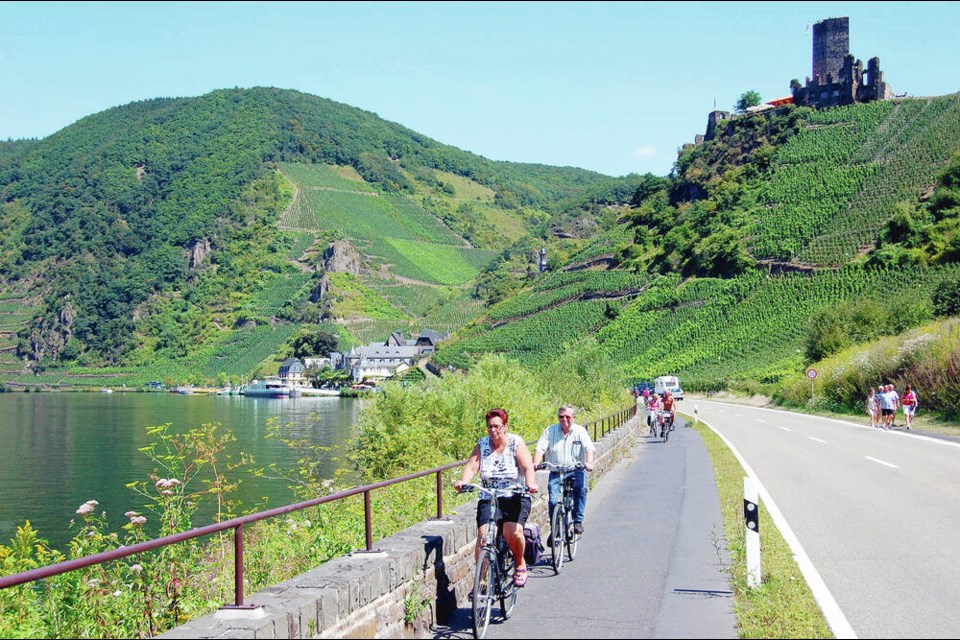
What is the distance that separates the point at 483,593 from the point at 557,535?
9.49 feet

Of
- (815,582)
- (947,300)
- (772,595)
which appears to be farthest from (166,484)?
(947,300)

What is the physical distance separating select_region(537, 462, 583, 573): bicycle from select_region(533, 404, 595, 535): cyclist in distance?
7cm

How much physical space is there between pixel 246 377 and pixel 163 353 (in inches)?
1308

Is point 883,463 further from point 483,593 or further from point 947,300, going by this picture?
point 947,300

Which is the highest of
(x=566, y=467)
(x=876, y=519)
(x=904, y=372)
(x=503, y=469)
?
(x=904, y=372)

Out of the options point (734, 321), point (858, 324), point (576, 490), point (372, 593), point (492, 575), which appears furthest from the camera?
point (734, 321)

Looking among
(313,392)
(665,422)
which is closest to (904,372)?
(665,422)

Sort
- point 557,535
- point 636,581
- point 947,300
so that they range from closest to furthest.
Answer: point 636,581, point 557,535, point 947,300

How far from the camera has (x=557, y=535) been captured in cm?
1079

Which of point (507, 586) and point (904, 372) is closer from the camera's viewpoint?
point (507, 586)

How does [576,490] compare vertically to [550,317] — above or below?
below

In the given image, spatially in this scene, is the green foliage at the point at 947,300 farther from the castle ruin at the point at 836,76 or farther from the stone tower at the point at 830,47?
the stone tower at the point at 830,47

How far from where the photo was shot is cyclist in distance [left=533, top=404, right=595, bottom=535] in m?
11.7

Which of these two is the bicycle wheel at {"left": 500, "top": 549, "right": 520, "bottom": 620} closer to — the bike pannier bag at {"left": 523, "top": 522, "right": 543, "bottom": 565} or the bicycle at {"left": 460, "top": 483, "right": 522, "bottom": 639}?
the bicycle at {"left": 460, "top": 483, "right": 522, "bottom": 639}
